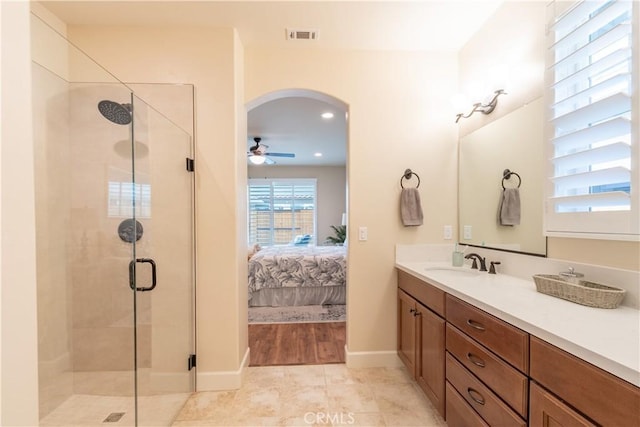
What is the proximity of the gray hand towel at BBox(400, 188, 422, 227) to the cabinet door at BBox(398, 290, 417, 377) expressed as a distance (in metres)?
0.60

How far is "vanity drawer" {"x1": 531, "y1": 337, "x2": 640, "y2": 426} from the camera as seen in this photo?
71cm

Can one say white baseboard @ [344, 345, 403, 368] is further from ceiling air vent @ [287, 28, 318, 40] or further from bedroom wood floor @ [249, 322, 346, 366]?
ceiling air vent @ [287, 28, 318, 40]

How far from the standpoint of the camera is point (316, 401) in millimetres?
1938

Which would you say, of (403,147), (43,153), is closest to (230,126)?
(43,153)

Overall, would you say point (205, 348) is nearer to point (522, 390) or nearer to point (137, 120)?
point (137, 120)

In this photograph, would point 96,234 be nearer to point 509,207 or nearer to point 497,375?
point 497,375

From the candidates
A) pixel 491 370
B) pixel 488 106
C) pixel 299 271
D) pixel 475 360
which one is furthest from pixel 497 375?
pixel 299 271

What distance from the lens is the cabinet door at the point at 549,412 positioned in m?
0.84

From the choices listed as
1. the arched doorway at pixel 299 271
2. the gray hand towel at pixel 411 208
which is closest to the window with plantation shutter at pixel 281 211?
the arched doorway at pixel 299 271

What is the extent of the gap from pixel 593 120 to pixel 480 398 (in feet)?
4.51

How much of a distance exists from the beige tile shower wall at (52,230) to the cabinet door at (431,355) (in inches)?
88.2

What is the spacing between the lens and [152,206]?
1.91 meters

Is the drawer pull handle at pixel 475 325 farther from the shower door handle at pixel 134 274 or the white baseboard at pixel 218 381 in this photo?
the shower door handle at pixel 134 274

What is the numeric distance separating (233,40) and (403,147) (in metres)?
1.59
